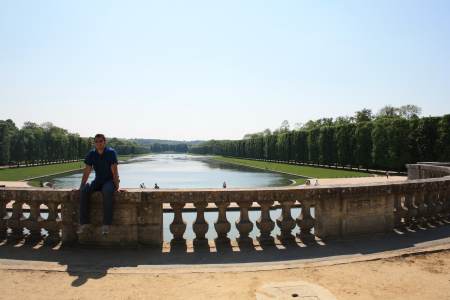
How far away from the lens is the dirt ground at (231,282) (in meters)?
4.63

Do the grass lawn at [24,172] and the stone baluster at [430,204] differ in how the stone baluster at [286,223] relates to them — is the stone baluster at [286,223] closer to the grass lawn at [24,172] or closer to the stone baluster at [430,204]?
the stone baluster at [430,204]

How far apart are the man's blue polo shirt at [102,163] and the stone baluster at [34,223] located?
4.52 feet

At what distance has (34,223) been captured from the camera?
6848 millimetres

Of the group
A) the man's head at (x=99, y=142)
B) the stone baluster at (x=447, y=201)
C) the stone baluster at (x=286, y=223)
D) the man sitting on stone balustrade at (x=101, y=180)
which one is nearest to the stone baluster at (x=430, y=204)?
the stone baluster at (x=447, y=201)

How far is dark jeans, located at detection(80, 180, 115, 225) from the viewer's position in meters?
6.23

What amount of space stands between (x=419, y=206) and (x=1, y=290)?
26.1ft

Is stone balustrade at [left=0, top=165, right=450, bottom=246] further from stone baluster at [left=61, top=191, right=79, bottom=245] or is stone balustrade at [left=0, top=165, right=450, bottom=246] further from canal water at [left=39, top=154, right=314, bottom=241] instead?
canal water at [left=39, top=154, right=314, bottom=241]

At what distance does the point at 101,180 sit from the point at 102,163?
0.30 m

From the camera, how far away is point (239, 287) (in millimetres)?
4867

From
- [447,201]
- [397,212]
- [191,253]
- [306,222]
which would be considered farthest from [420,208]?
[191,253]

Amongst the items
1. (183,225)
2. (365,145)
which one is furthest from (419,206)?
(365,145)

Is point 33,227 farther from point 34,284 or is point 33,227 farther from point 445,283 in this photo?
point 445,283

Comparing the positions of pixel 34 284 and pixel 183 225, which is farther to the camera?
pixel 183 225

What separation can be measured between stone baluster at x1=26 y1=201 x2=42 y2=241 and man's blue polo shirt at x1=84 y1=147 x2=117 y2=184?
138 cm
